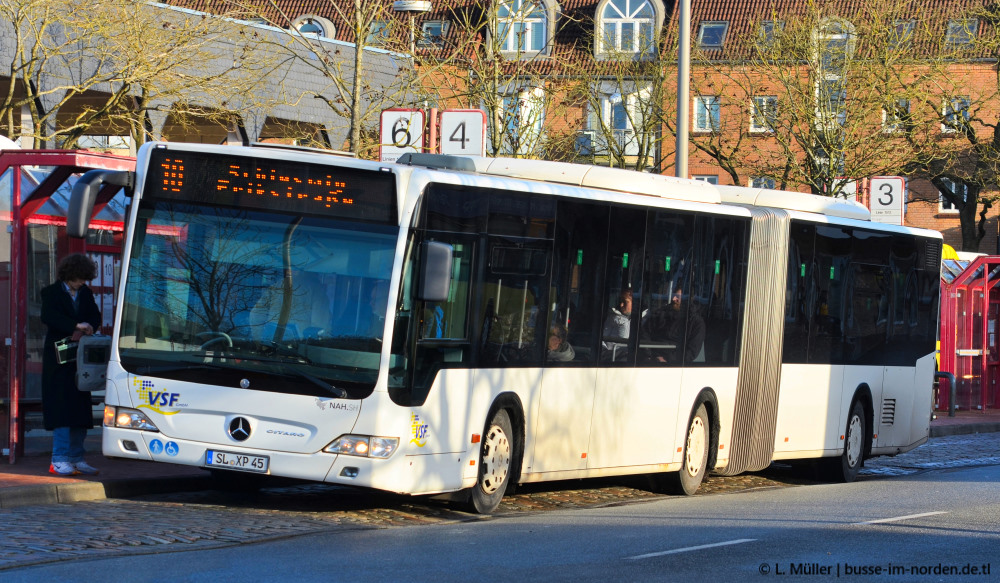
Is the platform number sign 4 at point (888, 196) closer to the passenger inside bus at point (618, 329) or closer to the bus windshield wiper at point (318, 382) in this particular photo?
the passenger inside bus at point (618, 329)

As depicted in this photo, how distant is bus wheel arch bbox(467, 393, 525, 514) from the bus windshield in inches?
57.6

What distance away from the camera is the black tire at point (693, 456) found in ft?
49.5

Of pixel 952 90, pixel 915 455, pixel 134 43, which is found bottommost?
pixel 915 455

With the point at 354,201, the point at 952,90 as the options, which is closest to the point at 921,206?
the point at 952,90

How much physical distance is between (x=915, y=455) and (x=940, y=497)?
8.41 meters

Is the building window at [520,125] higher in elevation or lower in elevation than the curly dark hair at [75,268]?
higher

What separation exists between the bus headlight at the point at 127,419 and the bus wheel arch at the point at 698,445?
5.57 meters

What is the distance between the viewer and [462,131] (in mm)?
17312

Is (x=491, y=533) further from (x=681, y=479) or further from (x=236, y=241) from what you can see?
(x=681, y=479)

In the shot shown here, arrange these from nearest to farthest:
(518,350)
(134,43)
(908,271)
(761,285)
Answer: (518,350)
(761,285)
(908,271)
(134,43)

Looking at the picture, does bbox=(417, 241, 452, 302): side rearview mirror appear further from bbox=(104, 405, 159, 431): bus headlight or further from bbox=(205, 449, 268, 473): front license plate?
bbox=(104, 405, 159, 431): bus headlight

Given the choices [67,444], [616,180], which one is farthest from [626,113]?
[67,444]

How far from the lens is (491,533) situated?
1059cm

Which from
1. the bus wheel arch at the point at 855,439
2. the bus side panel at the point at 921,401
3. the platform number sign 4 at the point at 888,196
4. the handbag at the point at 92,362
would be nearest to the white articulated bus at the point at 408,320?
the handbag at the point at 92,362
